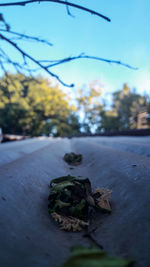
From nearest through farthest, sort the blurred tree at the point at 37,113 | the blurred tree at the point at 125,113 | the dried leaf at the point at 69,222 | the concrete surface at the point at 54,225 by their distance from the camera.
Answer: the concrete surface at the point at 54,225, the dried leaf at the point at 69,222, the blurred tree at the point at 37,113, the blurred tree at the point at 125,113

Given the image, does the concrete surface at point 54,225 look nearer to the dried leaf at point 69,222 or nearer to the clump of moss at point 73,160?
the dried leaf at point 69,222

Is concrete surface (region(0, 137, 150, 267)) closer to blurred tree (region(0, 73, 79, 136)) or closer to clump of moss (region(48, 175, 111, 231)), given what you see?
clump of moss (region(48, 175, 111, 231))

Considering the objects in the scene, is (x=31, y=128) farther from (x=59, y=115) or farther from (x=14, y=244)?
(x=14, y=244)

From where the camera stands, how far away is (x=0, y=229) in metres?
0.34

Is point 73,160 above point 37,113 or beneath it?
beneath

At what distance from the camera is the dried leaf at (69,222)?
1.38 feet

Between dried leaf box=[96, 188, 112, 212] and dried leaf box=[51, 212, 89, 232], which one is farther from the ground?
dried leaf box=[96, 188, 112, 212]

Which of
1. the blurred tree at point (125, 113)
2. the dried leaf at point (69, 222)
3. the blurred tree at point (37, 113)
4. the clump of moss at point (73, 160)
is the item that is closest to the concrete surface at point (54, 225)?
the dried leaf at point (69, 222)

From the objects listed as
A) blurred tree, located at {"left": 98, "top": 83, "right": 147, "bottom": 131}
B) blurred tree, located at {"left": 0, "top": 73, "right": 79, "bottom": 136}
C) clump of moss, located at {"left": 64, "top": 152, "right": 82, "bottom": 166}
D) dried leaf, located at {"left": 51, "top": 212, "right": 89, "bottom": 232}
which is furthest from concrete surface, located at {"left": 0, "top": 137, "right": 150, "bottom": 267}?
blurred tree, located at {"left": 98, "top": 83, "right": 147, "bottom": 131}

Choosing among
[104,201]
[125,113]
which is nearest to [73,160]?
[104,201]

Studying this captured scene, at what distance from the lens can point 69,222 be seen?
0.43 meters

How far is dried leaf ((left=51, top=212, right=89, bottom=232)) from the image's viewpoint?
1.38 feet

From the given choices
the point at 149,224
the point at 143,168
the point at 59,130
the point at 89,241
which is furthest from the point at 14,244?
the point at 59,130

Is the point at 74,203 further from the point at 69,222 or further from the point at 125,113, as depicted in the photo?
the point at 125,113
